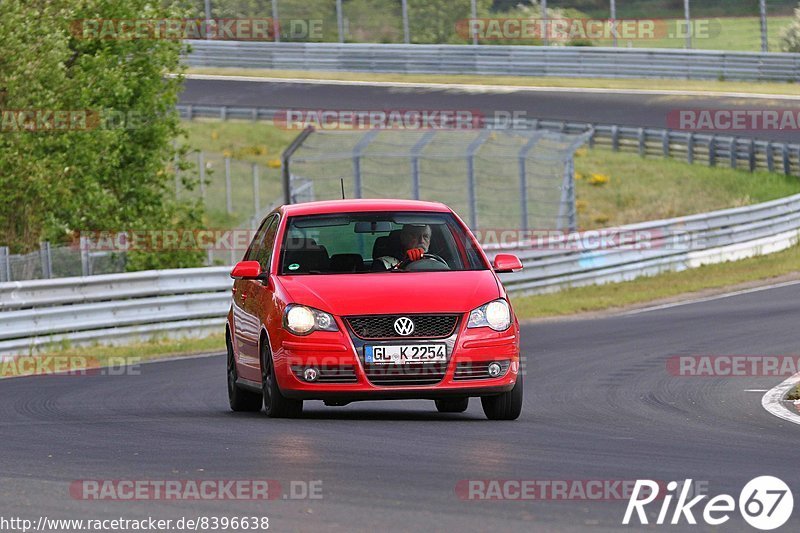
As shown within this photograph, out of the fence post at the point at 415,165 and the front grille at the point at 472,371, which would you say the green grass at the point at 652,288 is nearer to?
the fence post at the point at 415,165

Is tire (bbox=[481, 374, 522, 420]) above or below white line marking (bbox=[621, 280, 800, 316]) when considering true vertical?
above

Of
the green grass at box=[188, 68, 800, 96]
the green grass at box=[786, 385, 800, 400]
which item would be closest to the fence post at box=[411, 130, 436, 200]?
the green grass at box=[786, 385, 800, 400]

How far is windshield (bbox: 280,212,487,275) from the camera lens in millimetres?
11109

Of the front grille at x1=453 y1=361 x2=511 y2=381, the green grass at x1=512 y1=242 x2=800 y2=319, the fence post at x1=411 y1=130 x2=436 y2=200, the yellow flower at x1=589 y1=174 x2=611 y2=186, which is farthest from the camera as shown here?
the yellow flower at x1=589 y1=174 x2=611 y2=186

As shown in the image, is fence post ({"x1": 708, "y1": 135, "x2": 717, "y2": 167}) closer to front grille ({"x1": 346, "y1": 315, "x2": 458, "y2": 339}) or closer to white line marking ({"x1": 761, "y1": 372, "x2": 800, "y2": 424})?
white line marking ({"x1": 761, "y1": 372, "x2": 800, "y2": 424})

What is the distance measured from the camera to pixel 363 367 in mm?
10297

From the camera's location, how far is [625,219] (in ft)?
131

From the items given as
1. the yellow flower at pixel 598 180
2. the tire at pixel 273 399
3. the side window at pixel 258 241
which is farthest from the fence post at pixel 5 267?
the yellow flower at pixel 598 180

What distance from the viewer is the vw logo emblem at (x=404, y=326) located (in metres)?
10.3

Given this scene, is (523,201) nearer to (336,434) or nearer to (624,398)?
(624,398)

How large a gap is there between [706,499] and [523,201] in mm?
20495

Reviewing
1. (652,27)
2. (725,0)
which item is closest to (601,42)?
(652,27)

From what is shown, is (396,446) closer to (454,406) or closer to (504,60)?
(454,406)

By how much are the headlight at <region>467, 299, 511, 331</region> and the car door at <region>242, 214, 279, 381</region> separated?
146 centimetres
